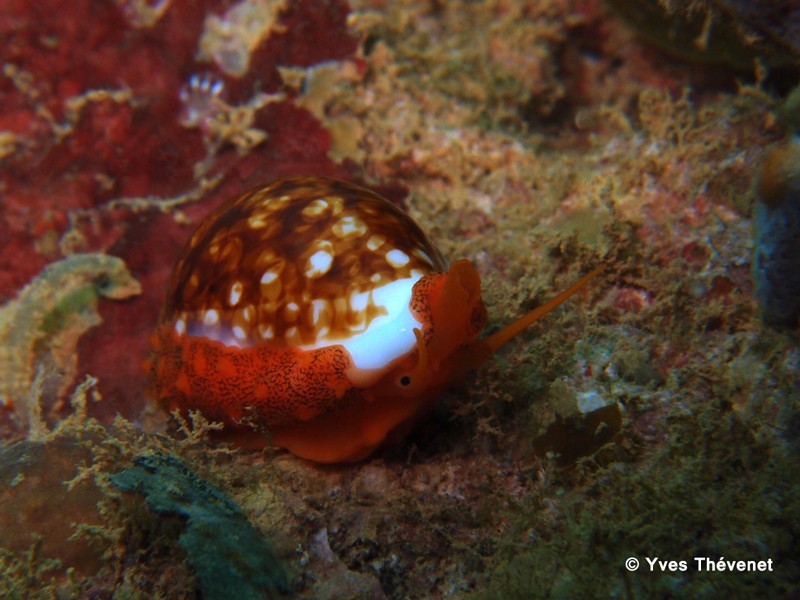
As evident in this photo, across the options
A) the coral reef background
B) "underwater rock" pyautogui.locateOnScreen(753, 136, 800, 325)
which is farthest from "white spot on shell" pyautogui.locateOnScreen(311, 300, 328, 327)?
"underwater rock" pyautogui.locateOnScreen(753, 136, 800, 325)

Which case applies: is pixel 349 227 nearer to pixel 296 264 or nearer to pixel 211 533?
pixel 296 264

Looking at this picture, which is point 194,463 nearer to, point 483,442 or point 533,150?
point 483,442

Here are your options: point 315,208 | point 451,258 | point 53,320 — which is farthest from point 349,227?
point 53,320

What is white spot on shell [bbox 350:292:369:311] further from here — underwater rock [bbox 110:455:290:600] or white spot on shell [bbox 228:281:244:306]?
underwater rock [bbox 110:455:290:600]


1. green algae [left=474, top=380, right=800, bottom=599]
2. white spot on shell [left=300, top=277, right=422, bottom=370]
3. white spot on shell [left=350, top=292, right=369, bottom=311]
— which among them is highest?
white spot on shell [left=350, top=292, right=369, bottom=311]

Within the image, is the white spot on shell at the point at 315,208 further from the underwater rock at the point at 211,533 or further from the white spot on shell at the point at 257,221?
the underwater rock at the point at 211,533

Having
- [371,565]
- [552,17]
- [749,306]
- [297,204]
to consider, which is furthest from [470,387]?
[552,17]
